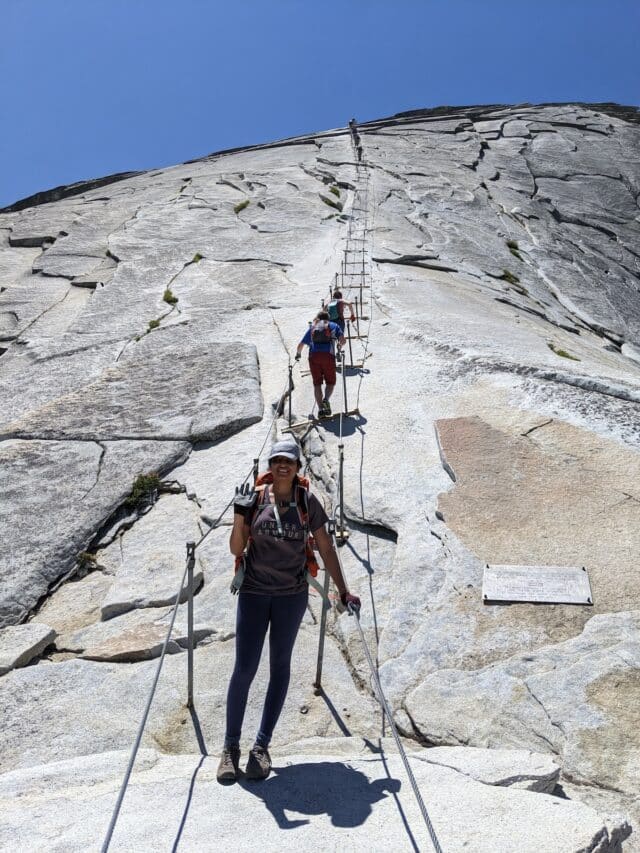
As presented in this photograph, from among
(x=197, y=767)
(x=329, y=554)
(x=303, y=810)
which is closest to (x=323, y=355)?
(x=329, y=554)

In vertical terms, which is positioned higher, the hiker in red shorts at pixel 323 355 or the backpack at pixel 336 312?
the backpack at pixel 336 312

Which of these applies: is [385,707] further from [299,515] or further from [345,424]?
[345,424]

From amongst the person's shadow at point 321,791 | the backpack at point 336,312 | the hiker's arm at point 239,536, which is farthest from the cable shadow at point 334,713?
the backpack at point 336,312

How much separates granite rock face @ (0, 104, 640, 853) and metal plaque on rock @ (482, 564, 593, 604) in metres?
0.13

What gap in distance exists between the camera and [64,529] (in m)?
9.43

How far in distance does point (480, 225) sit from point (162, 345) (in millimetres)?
16390

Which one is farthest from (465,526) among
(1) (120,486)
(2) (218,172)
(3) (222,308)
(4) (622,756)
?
(2) (218,172)

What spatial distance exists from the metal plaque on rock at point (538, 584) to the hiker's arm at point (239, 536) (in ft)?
8.87

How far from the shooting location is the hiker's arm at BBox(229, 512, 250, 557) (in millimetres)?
4965

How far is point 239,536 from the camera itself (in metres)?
4.96

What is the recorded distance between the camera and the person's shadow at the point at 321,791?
4324 millimetres

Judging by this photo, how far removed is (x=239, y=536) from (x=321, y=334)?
22.8ft

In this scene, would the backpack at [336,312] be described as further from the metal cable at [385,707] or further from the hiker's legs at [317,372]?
the hiker's legs at [317,372]

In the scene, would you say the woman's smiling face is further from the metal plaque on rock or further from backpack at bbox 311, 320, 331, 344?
backpack at bbox 311, 320, 331, 344
